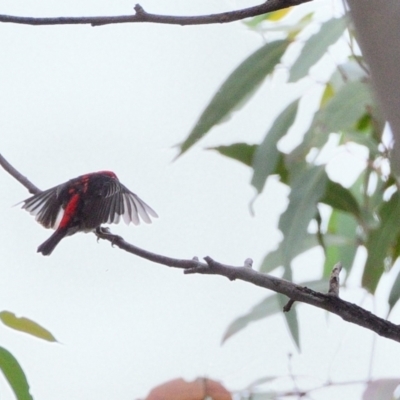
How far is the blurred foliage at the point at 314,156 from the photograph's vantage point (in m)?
1.12

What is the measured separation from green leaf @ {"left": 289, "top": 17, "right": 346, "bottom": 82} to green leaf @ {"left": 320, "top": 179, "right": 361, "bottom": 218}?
0.22 m

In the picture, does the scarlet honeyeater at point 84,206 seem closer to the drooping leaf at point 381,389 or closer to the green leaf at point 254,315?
the green leaf at point 254,315

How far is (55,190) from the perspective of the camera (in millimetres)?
1445

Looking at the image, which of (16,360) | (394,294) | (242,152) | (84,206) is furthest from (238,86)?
(16,360)

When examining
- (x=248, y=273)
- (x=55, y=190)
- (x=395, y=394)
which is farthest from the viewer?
(x=55, y=190)

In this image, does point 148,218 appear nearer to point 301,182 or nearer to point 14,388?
point 301,182

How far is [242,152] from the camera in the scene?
4.16 ft

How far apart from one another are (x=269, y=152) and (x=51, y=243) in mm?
465

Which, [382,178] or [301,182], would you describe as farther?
[382,178]

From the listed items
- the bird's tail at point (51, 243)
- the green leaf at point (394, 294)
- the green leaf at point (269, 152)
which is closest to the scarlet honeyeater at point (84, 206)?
the bird's tail at point (51, 243)

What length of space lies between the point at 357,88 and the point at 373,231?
0.29 m

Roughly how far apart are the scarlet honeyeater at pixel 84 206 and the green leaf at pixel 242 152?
270mm

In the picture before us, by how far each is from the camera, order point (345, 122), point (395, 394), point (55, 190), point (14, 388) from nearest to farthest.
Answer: point (14, 388) → point (395, 394) → point (345, 122) → point (55, 190)

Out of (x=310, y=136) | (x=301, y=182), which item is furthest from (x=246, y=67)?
(x=301, y=182)
